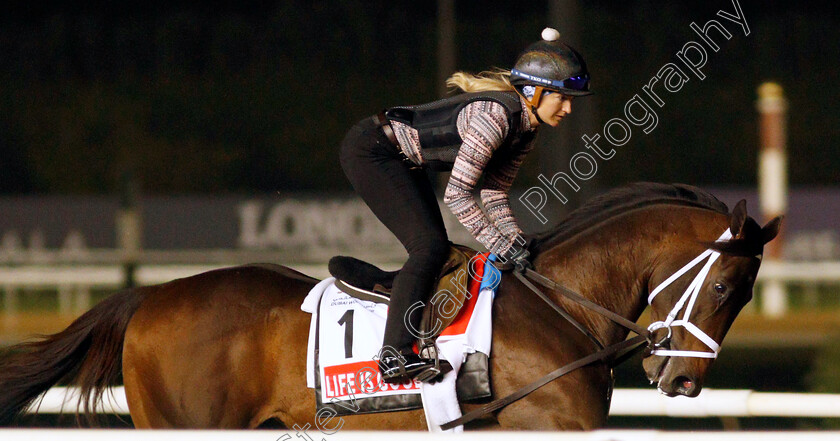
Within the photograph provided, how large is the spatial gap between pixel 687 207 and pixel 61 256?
43.0 feet

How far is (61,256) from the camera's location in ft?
48.0

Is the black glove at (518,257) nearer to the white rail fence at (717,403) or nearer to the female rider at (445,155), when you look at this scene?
the female rider at (445,155)

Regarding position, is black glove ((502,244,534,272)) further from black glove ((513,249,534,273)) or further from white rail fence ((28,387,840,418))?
white rail fence ((28,387,840,418))

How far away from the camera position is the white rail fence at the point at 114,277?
41.0ft

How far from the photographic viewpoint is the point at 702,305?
3.14 metres

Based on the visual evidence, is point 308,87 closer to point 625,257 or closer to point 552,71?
point 552,71

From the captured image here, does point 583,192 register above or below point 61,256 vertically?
A: above

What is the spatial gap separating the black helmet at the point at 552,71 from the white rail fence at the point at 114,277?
9130 millimetres

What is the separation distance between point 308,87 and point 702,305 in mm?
19589

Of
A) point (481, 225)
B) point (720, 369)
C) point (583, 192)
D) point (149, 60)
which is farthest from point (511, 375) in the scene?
point (149, 60)

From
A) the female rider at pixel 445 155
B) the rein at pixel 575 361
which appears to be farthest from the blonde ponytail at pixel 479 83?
the rein at pixel 575 361

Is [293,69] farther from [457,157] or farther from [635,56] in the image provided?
[457,157]

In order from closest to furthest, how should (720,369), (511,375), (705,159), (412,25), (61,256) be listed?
1. (511,375)
2. (720,369)
3. (61,256)
4. (705,159)
5. (412,25)

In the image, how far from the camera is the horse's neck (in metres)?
3.24
